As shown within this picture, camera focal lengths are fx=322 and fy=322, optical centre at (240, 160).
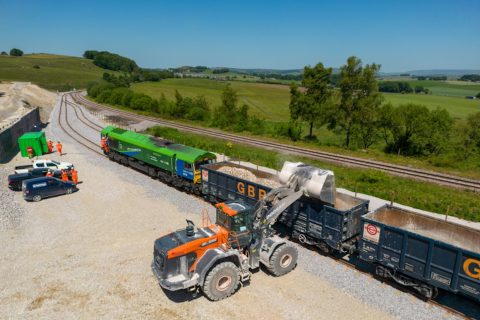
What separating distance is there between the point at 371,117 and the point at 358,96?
112 inches

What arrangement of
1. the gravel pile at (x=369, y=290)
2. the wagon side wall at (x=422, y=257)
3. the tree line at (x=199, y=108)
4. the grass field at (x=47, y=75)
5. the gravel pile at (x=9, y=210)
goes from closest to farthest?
the wagon side wall at (x=422, y=257), the gravel pile at (x=369, y=290), the gravel pile at (x=9, y=210), the tree line at (x=199, y=108), the grass field at (x=47, y=75)

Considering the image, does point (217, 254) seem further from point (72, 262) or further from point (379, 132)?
point (379, 132)

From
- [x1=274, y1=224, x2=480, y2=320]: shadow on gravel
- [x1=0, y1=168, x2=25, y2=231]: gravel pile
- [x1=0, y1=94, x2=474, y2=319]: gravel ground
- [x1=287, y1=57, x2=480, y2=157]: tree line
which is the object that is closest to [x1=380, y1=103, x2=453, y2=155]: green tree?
[x1=287, y1=57, x2=480, y2=157]: tree line

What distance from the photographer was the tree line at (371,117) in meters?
34.8

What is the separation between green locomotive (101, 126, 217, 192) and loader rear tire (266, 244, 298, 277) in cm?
949

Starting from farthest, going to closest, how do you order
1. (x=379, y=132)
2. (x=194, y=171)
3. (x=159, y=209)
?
1. (x=379, y=132)
2. (x=194, y=171)
3. (x=159, y=209)

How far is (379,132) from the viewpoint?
39156 millimetres

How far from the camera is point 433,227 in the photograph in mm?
12742

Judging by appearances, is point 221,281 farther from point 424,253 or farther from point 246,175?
point 246,175

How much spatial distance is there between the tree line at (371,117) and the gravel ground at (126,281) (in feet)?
83.1

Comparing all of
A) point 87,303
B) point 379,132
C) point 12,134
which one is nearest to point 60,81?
point 12,134

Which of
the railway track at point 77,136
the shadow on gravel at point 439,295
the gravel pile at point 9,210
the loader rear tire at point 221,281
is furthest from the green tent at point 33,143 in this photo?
the shadow on gravel at point 439,295

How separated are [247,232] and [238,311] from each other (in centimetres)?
276

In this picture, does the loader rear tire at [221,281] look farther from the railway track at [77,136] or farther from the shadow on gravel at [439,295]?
the railway track at [77,136]
